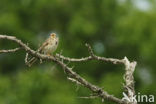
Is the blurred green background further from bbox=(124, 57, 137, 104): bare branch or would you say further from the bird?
bbox=(124, 57, 137, 104): bare branch

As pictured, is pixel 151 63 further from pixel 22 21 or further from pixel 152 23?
pixel 22 21

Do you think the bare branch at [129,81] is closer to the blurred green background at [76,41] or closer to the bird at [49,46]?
the bird at [49,46]

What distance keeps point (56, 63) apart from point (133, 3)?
2202 centimetres

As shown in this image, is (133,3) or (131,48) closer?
(131,48)

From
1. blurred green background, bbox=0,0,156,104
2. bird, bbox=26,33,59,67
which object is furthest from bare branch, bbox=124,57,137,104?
blurred green background, bbox=0,0,156,104

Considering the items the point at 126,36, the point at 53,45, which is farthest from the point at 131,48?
the point at 53,45

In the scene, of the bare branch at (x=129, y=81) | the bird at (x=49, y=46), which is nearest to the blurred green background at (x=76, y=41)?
the bird at (x=49, y=46)

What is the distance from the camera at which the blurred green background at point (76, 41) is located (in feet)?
88.1

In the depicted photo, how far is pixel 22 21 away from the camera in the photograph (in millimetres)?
31031

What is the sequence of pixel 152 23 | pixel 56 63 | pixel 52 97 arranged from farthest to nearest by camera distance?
pixel 152 23 → pixel 52 97 → pixel 56 63

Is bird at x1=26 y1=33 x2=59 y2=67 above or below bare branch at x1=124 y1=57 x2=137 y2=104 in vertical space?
above

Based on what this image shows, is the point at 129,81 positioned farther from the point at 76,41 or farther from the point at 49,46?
the point at 76,41

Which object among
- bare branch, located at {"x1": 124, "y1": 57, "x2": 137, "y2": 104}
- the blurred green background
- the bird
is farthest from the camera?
the blurred green background

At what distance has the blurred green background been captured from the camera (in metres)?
26.9
